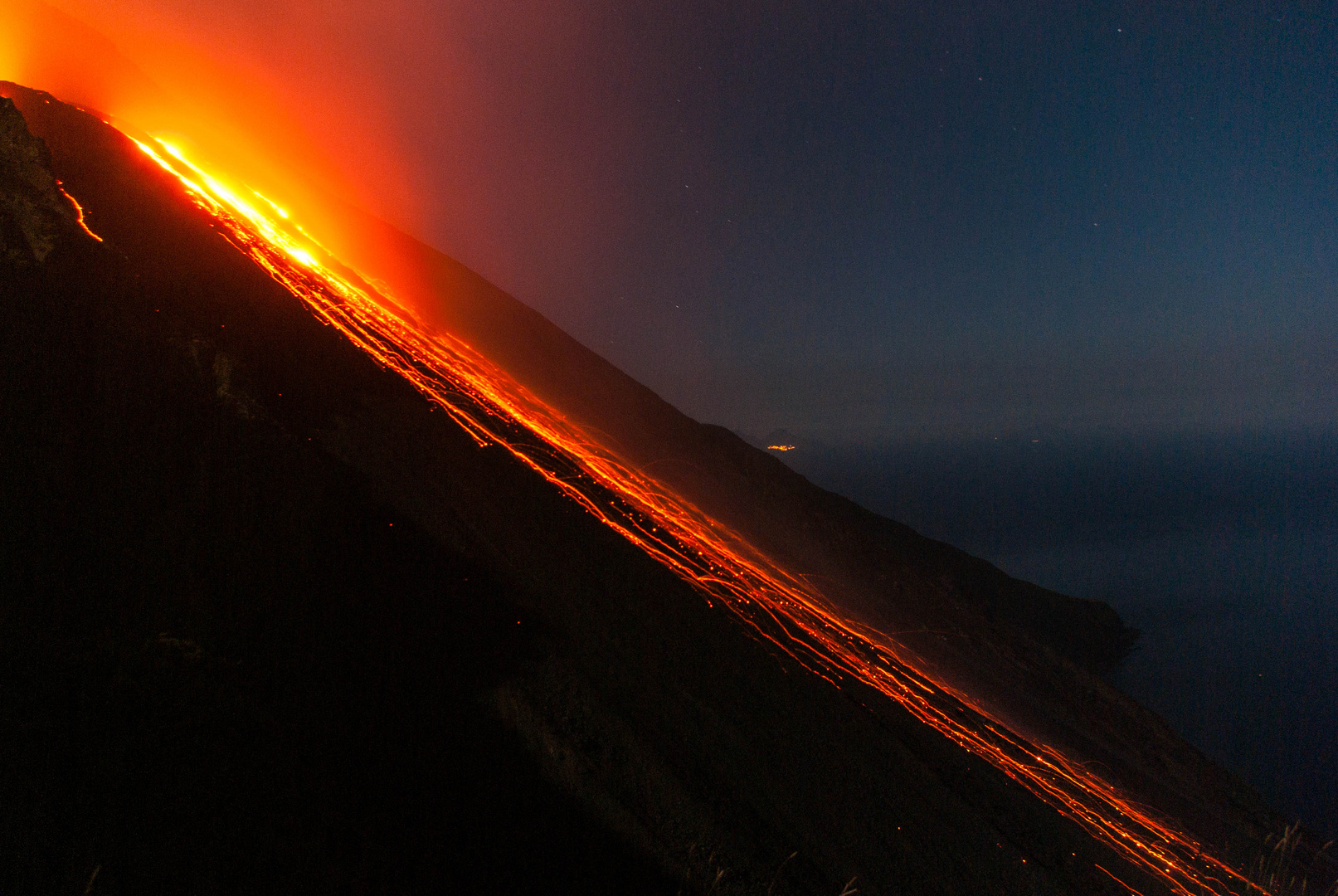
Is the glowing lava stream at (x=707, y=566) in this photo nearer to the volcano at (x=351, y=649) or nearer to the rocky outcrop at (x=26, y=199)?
the volcano at (x=351, y=649)

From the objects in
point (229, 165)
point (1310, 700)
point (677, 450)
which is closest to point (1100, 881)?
point (677, 450)

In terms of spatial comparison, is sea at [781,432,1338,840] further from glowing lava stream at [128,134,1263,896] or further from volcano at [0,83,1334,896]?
volcano at [0,83,1334,896]

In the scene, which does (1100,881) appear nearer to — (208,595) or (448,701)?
(448,701)

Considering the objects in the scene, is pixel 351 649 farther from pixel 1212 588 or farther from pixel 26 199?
pixel 1212 588

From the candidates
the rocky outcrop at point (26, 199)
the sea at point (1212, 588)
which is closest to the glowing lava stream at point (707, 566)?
the rocky outcrop at point (26, 199)

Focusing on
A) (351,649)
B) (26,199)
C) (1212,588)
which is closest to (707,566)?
(351,649)

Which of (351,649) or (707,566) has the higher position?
(707,566)
